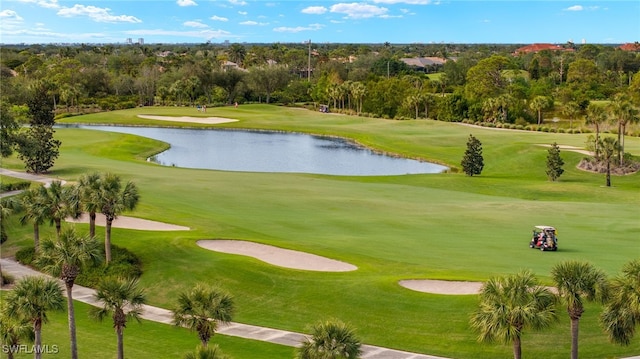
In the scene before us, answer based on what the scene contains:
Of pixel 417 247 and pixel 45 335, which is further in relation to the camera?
pixel 417 247

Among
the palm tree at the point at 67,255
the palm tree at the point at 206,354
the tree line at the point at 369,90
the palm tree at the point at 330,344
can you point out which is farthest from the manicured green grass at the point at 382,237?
the tree line at the point at 369,90

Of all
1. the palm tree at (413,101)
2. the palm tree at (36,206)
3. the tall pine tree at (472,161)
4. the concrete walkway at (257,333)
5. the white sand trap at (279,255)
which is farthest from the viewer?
the palm tree at (413,101)

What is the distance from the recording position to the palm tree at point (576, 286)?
21734mm

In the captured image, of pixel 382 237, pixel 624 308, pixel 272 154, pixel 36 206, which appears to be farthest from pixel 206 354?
pixel 272 154

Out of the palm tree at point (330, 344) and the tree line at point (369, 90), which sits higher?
the tree line at point (369, 90)

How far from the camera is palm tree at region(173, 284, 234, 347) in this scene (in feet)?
71.1

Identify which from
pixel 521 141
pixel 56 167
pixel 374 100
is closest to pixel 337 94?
pixel 374 100

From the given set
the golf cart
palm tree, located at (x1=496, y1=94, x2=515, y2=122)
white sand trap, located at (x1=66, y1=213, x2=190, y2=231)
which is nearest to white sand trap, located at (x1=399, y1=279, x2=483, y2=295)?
the golf cart

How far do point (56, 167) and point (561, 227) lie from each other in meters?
43.0

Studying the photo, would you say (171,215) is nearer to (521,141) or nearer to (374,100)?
(521,141)

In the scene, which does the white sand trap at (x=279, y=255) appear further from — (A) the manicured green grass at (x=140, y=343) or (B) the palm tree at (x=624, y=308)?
(B) the palm tree at (x=624, y=308)

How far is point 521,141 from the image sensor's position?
3474 inches

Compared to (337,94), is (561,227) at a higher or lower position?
lower

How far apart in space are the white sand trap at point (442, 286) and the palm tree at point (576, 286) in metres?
5.47
